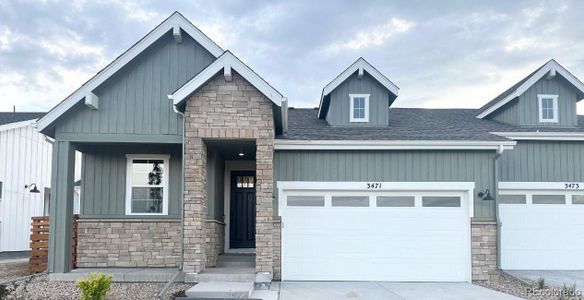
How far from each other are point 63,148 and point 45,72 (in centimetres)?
751

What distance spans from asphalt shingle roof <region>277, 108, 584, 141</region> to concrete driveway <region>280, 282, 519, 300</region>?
3.27m

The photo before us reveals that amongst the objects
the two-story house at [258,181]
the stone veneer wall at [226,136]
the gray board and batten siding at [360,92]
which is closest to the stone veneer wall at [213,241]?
the two-story house at [258,181]

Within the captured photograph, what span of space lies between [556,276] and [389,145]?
17.1ft

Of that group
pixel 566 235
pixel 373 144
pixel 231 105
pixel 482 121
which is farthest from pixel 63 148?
pixel 566 235

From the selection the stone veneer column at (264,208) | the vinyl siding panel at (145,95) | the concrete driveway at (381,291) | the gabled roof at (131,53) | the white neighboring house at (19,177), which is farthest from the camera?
the white neighboring house at (19,177)

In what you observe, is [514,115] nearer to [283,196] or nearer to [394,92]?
[394,92]

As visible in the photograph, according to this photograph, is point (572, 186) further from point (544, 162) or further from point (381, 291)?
point (381, 291)

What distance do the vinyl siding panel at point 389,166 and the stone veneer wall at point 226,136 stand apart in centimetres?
140

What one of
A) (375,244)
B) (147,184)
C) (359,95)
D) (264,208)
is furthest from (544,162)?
(147,184)

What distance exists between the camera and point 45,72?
16844mm

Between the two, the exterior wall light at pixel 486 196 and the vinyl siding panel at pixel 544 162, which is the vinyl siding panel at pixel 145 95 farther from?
the vinyl siding panel at pixel 544 162

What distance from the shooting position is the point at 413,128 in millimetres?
12984

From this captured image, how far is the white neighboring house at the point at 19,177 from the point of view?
1758 cm

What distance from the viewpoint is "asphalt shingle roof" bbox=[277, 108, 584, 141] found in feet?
38.1
